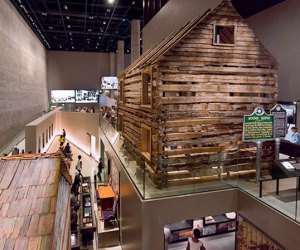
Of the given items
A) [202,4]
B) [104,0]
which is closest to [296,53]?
[202,4]

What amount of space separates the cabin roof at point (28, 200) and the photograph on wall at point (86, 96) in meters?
30.4

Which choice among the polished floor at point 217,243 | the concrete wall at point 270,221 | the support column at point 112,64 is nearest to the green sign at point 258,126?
the concrete wall at point 270,221

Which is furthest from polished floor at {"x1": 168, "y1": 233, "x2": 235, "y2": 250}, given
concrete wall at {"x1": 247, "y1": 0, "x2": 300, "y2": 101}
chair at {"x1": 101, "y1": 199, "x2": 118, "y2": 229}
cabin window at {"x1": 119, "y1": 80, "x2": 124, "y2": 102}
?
cabin window at {"x1": 119, "y1": 80, "x2": 124, "y2": 102}

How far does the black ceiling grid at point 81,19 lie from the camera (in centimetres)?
1681

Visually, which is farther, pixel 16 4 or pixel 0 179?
pixel 16 4

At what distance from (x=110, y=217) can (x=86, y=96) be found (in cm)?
2402

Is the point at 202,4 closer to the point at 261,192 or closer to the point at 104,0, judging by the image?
the point at 261,192

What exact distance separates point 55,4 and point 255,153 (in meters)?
15.0

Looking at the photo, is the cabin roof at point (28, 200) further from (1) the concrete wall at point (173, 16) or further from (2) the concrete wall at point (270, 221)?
(1) the concrete wall at point (173, 16)

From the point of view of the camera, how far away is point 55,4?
17.1 meters

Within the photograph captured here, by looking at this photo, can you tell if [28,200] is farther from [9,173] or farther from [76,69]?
[76,69]

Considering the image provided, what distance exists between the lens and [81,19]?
19.8m

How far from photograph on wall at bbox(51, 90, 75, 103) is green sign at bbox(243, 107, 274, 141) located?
27796 millimetres

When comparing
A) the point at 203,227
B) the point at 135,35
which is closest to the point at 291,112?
the point at 203,227
